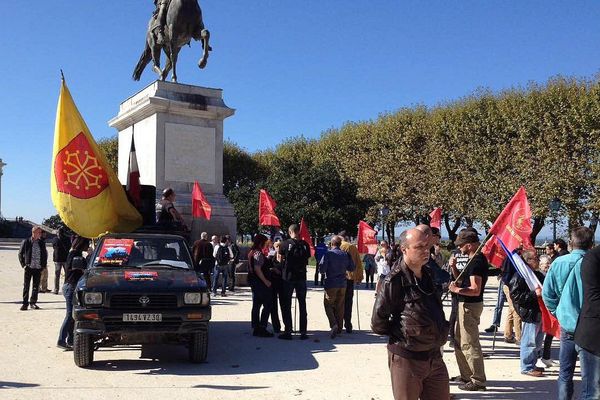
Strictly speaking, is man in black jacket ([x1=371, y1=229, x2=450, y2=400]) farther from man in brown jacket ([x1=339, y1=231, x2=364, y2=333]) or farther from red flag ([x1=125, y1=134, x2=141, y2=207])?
red flag ([x1=125, y1=134, x2=141, y2=207])

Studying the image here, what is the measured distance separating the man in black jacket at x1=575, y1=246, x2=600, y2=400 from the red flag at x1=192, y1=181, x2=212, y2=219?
532 inches

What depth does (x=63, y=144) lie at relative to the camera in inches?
394

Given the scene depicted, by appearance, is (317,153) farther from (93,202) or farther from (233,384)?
(233,384)

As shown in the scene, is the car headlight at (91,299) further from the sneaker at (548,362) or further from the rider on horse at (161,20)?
the rider on horse at (161,20)

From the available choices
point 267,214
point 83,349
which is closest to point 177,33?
point 267,214

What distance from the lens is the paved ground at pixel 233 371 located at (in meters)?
6.97

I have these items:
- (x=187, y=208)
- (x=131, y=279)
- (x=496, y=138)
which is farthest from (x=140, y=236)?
(x=496, y=138)

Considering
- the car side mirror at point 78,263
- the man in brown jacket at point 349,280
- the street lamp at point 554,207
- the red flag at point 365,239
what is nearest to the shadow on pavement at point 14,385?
the car side mirror at point 78,263

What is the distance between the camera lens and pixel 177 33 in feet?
65.3

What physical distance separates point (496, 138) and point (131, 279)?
2990 cm

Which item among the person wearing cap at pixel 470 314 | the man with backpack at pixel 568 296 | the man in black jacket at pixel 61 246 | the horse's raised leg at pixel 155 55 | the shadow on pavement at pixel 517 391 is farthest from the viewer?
the horse's raised leg at pixel 155 55

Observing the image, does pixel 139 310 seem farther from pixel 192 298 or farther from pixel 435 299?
pixel 435 299

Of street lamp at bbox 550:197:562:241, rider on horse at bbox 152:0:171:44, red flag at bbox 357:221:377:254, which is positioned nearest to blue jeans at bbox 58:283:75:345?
red flag at bbox 357:221:377:254

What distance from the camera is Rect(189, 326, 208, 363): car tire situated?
27.6 ft
